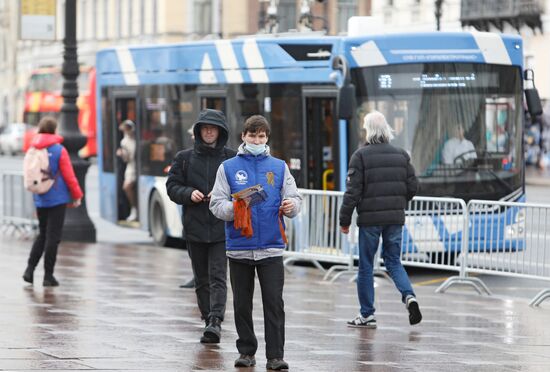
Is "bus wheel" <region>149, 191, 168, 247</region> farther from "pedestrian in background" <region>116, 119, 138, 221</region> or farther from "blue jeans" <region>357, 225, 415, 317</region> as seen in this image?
"blue jeans" <region>357, 225, 415, 317</region>

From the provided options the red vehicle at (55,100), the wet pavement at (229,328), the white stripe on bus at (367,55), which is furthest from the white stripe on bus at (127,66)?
the red vehicle at (55,100)

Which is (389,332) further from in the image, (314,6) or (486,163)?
(314,6)

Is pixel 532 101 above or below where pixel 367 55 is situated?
below

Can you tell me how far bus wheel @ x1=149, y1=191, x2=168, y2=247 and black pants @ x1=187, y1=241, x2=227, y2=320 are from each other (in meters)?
10.7

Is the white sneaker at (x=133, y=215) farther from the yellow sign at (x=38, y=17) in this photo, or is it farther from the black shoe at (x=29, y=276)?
the black shoe at (x=29, y=276)

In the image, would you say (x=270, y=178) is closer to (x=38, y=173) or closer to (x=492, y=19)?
(x=38, y=173)

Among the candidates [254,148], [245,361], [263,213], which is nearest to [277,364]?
[245,361]

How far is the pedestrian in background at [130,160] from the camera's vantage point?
24.1 m

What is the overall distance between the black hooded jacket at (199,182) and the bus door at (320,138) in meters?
7.47

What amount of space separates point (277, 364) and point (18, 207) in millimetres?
14614

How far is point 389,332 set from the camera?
1291 centimetres

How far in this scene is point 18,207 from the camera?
956 inches

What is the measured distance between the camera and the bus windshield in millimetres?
18906

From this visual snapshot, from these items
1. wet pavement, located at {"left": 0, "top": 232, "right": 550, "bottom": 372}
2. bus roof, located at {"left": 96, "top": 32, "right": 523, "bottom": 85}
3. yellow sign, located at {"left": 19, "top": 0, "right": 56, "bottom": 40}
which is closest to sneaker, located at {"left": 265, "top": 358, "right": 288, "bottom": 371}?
wet pavement, located at {"left": 0, "top": 232, "right": 550, "bottom": 372}
